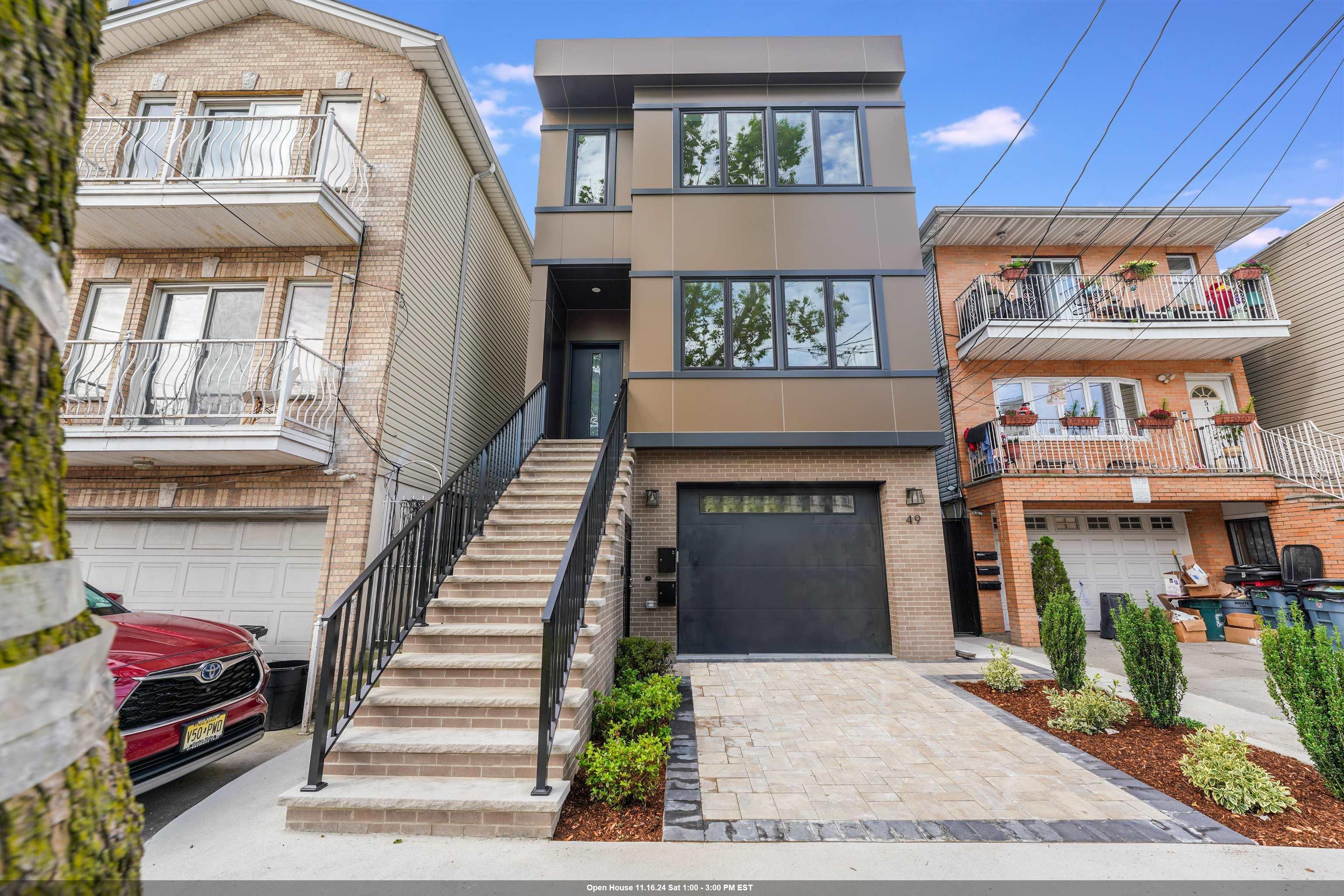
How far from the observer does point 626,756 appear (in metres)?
3.51

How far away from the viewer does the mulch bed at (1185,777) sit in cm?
326

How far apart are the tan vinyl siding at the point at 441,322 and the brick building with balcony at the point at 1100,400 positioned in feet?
30.5

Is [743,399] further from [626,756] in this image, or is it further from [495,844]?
[495,844]

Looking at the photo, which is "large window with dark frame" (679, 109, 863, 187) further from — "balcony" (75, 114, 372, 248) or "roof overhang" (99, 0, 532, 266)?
"balcony" (75, 114, 372, 248)

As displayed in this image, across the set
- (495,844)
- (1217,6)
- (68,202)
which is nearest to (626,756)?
(495,844)

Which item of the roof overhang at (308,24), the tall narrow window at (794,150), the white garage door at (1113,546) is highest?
the roof overhang at (308,24)

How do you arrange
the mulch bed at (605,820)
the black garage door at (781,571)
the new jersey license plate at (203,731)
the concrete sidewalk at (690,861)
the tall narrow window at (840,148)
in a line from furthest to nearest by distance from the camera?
1. the tall narrow window at (840,148)
2. the black garage door at (781,571)
3. the new jersey license plate at (203,731)
4. the mulch bed at (605,820)
5. the concrete sidewalk at (690,861)

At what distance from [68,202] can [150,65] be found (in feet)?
35.3

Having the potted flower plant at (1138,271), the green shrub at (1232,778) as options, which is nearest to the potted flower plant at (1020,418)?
the potted flower plant at (1138,271)

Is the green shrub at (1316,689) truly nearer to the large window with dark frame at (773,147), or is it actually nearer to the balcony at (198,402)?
the large window with dark frame at (773,147)

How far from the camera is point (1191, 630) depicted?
942 centimetres

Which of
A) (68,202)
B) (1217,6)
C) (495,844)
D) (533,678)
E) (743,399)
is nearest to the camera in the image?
(68,202)

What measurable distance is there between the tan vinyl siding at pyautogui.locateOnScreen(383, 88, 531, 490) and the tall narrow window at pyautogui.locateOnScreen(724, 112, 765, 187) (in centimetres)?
478

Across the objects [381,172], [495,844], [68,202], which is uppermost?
[381,172]
